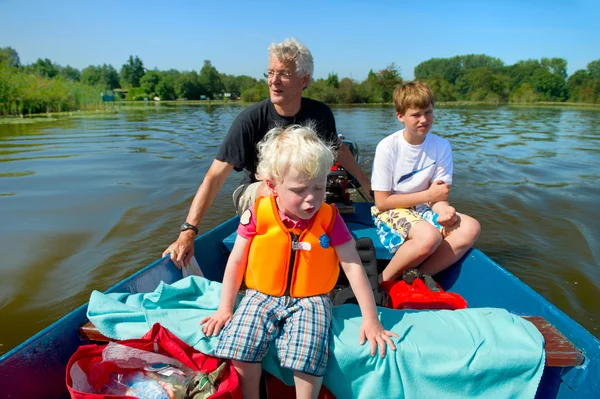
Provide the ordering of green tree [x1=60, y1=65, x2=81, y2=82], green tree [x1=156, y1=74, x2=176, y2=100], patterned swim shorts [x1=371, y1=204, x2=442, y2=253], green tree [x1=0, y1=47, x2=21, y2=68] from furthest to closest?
green tree [x1=60, y1=65, x2=81, y2=82] → green tree [x1=156, y1=74, x2=176, y2=100] → green tree [x1=0, y1=47, x2=21, y2=68] → patterned swim shorts [x1=371, y1=204, x2=442, y2=253]

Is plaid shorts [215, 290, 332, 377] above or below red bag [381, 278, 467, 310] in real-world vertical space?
above

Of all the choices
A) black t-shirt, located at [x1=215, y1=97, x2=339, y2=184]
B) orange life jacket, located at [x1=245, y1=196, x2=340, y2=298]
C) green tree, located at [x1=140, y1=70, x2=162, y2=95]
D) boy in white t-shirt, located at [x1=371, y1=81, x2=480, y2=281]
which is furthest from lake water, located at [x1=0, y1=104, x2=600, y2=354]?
green tree, located at [x1=140, y1=70, x2=162, y2=95]

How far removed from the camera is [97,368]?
1516mm

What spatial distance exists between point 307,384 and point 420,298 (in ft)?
3.31

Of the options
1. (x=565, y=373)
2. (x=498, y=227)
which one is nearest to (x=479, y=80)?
(x=498, y=227)

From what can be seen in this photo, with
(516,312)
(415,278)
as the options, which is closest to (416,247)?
(415,278)

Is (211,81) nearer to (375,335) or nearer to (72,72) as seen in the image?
(72,72)

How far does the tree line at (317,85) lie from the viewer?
22859 millimetres

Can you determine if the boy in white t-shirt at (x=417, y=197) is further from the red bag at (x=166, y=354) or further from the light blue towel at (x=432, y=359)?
the red bag at (x=166, y=354)

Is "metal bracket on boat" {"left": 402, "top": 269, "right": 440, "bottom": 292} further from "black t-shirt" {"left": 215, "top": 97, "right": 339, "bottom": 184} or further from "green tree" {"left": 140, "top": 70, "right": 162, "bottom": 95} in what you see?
"green tree" {"left": 140, "top": 70, "right": 162, "bottom": 95}

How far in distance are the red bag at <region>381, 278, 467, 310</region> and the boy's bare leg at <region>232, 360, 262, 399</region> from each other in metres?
1.01

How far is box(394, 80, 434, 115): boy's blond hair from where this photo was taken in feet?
8.59

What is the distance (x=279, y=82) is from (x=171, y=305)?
1.58m

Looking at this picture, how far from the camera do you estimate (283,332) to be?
5.08 ft
